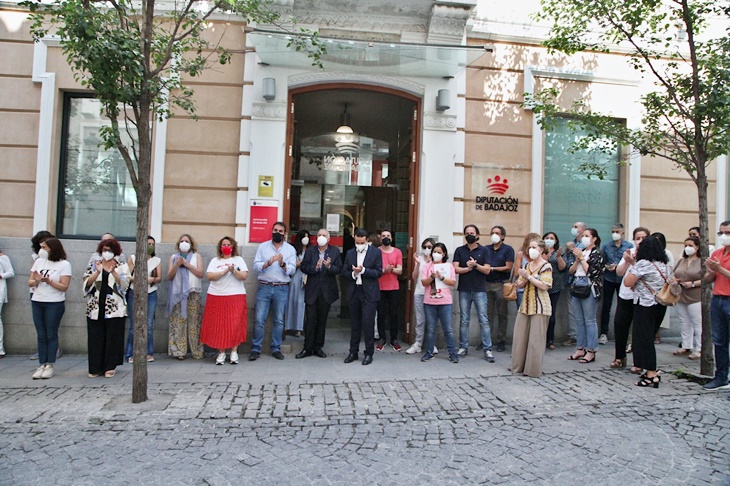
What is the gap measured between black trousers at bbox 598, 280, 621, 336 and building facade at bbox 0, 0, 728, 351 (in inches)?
53.1

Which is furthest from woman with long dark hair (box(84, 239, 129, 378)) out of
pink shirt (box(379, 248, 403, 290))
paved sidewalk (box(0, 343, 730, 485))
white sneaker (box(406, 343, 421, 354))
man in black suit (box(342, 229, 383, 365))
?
white sneaker (box(406, 343, 421, 354))

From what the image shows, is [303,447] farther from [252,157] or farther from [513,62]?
[513,62]

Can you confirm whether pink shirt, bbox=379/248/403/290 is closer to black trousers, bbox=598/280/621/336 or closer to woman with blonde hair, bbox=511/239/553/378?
woman with blonde hair, bbox=511/239/553/378

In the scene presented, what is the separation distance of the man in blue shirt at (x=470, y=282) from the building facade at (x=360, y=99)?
59 centimetres

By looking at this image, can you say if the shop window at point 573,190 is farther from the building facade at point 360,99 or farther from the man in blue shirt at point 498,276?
the man in blue shirt at point 498,276

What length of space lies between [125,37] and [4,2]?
481cm

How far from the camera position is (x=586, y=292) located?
296 inches

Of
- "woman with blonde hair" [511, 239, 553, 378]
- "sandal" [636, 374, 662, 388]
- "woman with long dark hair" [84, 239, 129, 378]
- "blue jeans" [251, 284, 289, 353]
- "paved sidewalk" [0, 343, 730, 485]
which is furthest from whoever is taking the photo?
"blue jeans" [251, 284, 289, 353]

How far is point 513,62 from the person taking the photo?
8.91 metres

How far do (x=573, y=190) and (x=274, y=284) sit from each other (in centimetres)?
590

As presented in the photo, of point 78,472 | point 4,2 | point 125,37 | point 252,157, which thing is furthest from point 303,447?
point 4,2

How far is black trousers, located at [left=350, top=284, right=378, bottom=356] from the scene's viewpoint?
737cm

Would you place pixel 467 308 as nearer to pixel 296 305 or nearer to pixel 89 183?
pixel 296 305

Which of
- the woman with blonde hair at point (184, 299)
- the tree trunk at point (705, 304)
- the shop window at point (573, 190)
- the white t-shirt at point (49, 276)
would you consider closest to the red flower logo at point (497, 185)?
the shop window at point (573, 190)
